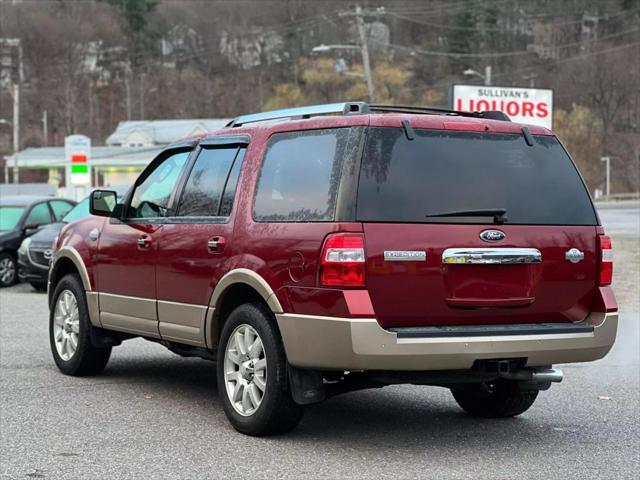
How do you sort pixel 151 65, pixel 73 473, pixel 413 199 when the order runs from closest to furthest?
pixel 73 473 < pixel 413 199 < pixel 151 65

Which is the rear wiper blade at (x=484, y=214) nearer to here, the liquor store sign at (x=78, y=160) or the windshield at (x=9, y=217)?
the windshield at (x=9, y=217)

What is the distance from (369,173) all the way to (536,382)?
185cm

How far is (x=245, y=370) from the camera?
6.30 meters

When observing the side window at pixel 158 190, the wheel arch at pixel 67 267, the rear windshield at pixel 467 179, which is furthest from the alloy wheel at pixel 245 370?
the wheel arch at pixel 67 267

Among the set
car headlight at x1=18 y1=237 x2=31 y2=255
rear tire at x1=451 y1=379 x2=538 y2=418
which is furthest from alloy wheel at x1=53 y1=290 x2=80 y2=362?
car headlight at x1=18 y1=237 x2=31 y2=255

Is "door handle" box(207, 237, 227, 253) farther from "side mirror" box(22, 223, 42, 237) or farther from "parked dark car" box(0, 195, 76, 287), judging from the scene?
"side mirror" box(22, 223, 42, 237)

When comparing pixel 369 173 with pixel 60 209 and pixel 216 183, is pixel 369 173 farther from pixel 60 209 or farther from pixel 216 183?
pixel 60 209

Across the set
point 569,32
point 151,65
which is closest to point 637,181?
point 569,32

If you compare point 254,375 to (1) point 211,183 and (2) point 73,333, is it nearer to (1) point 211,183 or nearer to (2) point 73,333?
(1) point 211,183

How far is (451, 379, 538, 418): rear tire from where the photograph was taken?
6.95 meters

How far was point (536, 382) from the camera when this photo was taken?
21.3 ft

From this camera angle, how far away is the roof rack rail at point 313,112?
20.1ft

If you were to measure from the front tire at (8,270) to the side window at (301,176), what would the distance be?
13741mm

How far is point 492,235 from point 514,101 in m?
22.1
